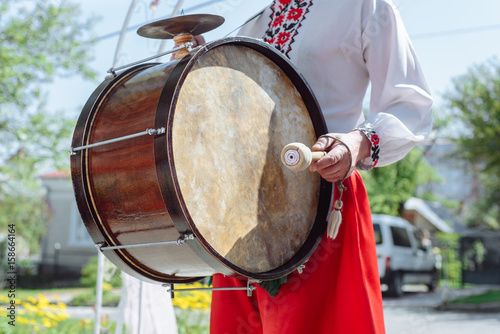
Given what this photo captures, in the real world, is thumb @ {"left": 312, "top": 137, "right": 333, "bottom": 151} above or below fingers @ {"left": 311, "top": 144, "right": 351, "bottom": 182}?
above

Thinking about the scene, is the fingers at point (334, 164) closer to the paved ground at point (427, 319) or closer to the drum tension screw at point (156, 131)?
the drum tension screw at point (156, 131)

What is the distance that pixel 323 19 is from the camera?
1609 mm

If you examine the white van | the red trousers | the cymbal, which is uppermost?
the cymbal

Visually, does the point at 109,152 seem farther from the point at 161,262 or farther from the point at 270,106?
Answer: the point at 270,106

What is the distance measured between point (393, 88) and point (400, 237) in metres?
12.2

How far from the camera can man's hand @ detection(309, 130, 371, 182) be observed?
1267 millimetres

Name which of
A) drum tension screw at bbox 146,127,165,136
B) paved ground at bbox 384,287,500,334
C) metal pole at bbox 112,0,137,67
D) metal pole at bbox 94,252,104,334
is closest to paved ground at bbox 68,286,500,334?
paved ground at bbox 384,287,500,334

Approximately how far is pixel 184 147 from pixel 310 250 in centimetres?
46

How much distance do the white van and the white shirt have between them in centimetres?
1025

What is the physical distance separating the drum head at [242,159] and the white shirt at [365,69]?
109mm

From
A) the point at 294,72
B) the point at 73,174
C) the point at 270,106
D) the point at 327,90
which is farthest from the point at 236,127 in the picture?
the point at 73,174

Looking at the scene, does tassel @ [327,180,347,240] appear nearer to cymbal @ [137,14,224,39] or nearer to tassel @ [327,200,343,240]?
tassel @ [327,200,343,240]

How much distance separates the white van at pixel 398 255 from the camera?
12.1 metres

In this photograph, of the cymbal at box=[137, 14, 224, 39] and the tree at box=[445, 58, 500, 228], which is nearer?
the cymbal at box=[137, 14, 224, 39]
